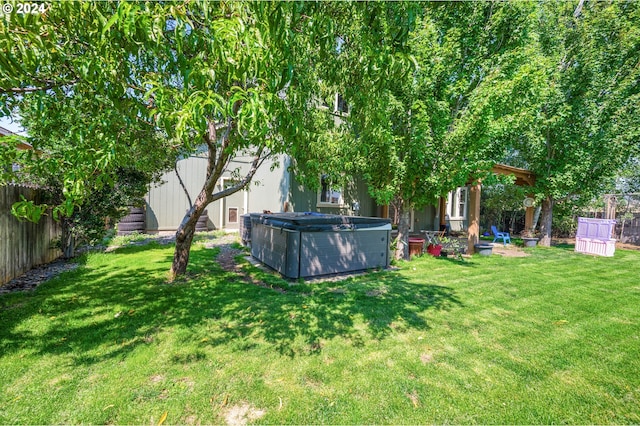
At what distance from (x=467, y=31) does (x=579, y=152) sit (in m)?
7.37

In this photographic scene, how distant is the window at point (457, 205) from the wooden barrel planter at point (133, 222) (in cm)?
1507

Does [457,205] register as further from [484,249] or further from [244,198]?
[244,198]

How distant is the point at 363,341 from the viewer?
331cm

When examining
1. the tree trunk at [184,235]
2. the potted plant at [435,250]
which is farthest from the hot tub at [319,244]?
the potted plant at [435,250]

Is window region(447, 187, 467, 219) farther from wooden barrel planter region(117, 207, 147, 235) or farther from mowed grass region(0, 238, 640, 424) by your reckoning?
wooden barrel planter region(117, 207, 147, 235)

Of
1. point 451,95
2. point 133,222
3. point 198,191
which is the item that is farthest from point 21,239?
point 451,95

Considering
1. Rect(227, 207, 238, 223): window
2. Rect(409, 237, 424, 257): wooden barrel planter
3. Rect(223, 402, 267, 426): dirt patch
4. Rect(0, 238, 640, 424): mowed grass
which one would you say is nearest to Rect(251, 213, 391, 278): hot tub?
Rect(0, 238, 640, 424): mowed grass

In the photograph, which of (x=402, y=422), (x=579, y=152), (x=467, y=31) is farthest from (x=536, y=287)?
(x=579, y=152)

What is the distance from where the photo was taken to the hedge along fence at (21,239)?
4.71 metres

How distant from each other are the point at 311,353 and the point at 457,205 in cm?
1631

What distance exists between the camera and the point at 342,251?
6.30 metres

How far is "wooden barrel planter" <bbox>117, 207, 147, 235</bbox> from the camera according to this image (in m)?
9.97

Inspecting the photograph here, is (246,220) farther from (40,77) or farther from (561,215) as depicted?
(561,215)

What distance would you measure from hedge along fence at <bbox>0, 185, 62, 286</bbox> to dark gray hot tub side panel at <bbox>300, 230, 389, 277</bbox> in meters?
4.90
